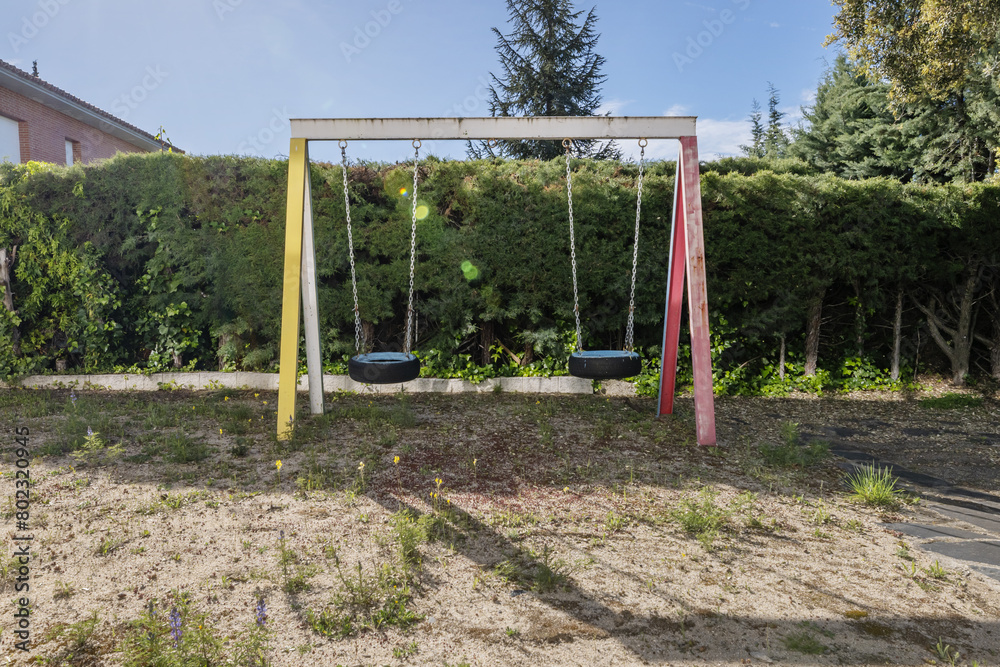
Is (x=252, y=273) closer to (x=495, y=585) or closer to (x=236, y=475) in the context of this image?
(x=236, y=475)

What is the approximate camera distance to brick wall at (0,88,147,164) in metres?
14.9

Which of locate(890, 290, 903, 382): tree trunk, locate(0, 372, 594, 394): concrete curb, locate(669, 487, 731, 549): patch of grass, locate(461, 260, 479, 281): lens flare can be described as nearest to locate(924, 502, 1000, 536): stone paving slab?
locate(669, 487, 731, 549): patch of grass

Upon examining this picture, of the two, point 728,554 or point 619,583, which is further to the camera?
point 728,554

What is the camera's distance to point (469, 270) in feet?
24.7

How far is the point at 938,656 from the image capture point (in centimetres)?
233

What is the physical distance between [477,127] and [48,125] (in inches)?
697

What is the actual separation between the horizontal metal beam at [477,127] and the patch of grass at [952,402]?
5.21 meters

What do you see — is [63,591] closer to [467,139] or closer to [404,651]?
[404,651]

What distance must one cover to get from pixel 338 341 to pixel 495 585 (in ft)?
18.1

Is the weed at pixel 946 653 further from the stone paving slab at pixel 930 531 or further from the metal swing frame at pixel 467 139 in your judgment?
the metal swing frame at pixel 467 139

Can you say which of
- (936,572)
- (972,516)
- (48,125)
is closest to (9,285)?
(936,572)

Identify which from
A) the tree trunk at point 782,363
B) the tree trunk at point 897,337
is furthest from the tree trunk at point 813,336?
the tree trunk at point 897,337

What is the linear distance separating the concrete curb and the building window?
10.6 m

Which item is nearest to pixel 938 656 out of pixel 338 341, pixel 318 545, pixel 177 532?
pixel 318 545
